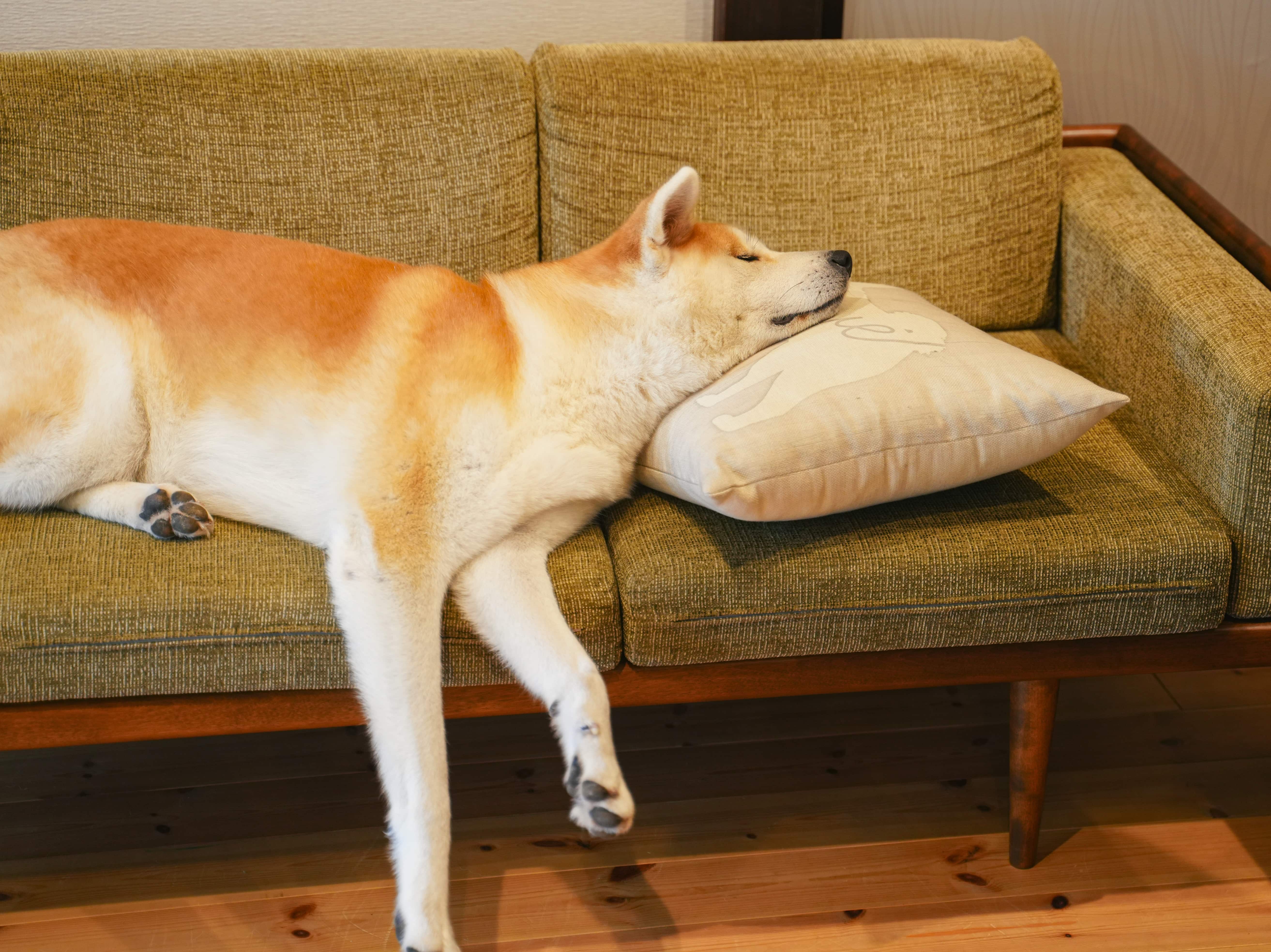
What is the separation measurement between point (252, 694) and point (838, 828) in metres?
0.93

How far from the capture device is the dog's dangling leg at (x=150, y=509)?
4.68ft

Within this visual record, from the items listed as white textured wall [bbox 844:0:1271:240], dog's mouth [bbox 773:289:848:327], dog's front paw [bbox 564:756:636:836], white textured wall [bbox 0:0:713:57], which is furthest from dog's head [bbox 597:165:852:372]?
white textured wall [bbox 844:0:1271:240]

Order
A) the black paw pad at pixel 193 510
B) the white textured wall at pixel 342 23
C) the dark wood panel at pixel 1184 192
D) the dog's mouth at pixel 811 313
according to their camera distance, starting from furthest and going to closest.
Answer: the white textured wall at pixel 342 23
the dark wood panel at pixel 1184 192
the dog's mouth at pixel 811 313
the black paw pad at pixel 193 510

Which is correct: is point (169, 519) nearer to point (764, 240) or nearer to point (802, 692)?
point (802, 692)

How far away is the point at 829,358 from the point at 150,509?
94cm

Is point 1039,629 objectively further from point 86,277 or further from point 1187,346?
point 86,277

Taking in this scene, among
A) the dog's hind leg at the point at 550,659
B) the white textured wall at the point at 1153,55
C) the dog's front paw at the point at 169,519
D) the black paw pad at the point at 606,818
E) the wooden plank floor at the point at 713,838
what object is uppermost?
the white textured wall at the point at 1153,55

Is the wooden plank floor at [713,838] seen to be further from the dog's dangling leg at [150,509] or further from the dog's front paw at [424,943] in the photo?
the dog's dangling leg at [150,509]

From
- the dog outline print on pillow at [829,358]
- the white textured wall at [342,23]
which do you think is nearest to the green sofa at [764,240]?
the dog outline print on pillow at [829,358]

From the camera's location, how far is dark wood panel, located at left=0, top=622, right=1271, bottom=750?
137cm

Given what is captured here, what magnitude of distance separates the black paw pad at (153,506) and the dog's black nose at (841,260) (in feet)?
3.29

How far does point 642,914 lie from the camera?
1.53m

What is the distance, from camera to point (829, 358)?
4.76 feet

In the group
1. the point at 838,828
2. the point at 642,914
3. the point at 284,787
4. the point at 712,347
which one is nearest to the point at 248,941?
the point at 284,787
